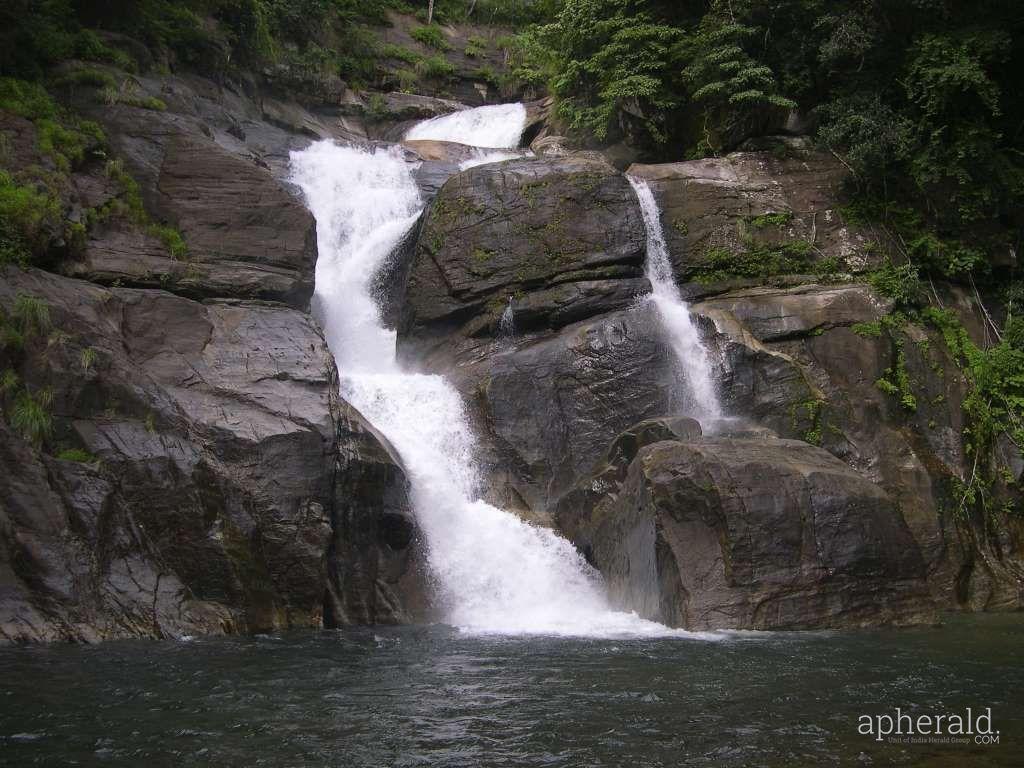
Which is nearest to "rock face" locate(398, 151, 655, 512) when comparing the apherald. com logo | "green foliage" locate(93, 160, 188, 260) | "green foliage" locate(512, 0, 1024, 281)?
"green foliage" locate(512, 0, 1024, 281)

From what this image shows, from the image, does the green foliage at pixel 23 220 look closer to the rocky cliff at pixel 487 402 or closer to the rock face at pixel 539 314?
the rocky cliff at pixel 487 402

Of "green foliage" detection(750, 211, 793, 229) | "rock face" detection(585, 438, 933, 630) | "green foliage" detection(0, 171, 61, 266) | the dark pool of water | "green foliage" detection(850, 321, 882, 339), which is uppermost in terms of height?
"green foliage" detection(750, 211, 793, 229)

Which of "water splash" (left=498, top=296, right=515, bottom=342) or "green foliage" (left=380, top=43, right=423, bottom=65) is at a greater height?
"green foliage" (left=380, top=43, right=423, bottom=65)

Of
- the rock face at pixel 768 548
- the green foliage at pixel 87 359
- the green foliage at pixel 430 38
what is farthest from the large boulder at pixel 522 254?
the green foliage at pixel 430 38

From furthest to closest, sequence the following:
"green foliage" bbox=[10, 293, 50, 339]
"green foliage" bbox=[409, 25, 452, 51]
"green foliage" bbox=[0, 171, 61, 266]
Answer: "green foliage" bbox=[409, 25, 452, 51] < "green foliage" bbox=[0, 171, 61, 266] < "green foliage" bbox=[10, 293, 50, 339]

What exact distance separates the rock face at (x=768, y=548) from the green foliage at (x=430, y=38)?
96.7 ft

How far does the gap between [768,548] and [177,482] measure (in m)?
8.47

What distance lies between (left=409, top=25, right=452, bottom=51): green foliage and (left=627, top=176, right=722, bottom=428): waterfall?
71.1 feet

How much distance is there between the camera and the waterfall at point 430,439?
1355 cm

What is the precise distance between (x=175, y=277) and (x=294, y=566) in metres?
6.17

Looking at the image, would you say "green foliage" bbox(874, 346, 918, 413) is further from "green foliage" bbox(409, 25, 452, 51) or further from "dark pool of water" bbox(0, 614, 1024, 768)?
"green foliage" bbox(409, 25, 452, 51)

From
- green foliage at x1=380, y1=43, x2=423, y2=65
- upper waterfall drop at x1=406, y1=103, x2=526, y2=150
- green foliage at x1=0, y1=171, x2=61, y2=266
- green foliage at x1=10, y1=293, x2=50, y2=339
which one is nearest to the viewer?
green foliage at x1=10, y1=293, x2=50, y2=339

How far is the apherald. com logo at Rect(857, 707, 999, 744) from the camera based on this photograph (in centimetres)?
639

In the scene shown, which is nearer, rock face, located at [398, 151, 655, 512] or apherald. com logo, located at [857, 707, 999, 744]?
apherald. com logo, located at [857, 707, 999, 744]
